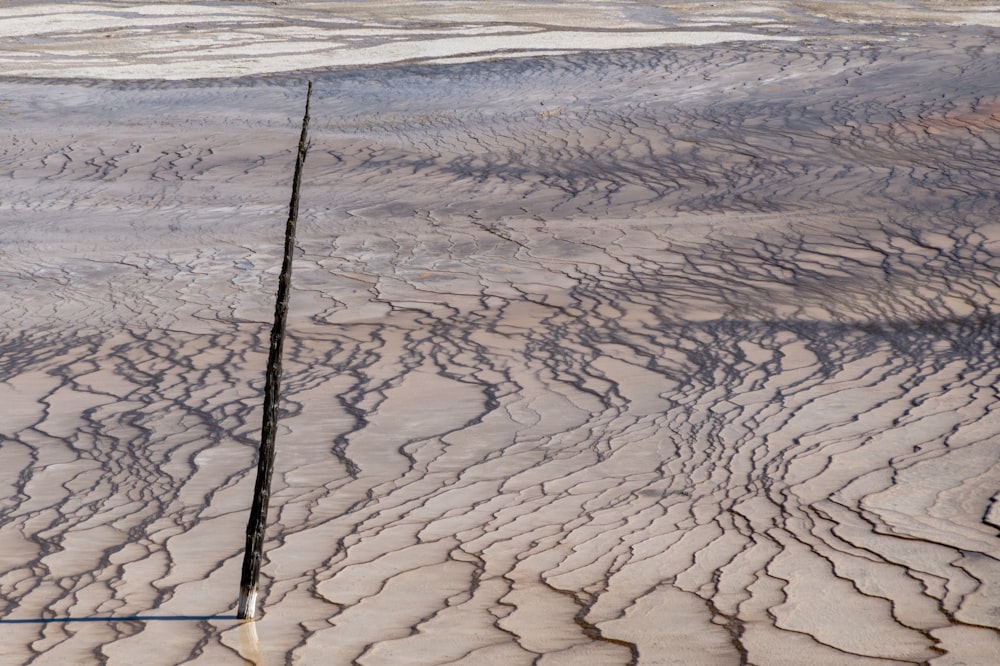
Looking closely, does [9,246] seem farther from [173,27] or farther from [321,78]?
[173,27]

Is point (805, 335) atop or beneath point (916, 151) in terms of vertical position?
beneath

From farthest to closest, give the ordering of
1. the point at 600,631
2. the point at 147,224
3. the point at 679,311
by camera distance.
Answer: the point at 147,224, the point at 679,311, the point at 600,631

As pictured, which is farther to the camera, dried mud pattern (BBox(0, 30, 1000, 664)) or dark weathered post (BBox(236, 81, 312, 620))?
dried mud pattern (BBox(0, 30, 1000, 664))

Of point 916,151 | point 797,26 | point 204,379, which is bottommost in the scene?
point 204,379

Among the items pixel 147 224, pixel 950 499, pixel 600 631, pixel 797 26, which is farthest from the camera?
pixel 797 26

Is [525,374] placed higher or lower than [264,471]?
lower

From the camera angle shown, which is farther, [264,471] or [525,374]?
[525,374]

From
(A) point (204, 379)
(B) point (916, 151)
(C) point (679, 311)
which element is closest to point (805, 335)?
(C) point (679, 311)

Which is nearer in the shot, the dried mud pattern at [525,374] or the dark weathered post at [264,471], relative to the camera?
the dark weathered post at [264,471]
